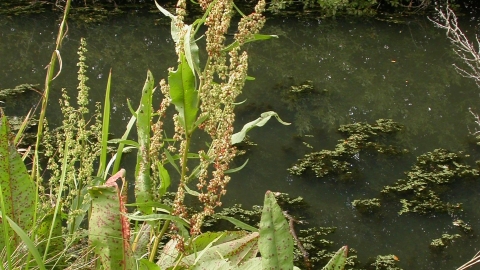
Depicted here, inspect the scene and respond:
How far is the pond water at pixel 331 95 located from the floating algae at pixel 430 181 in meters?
0.07

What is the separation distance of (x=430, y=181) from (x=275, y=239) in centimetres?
285

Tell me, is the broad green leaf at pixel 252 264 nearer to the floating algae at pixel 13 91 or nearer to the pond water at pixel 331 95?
the pond water at pixel 331 95

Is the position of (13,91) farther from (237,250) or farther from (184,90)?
(184,90)

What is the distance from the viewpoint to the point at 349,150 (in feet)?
12.7

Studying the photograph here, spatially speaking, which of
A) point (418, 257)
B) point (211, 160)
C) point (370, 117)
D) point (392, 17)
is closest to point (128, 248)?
point (211, 160)

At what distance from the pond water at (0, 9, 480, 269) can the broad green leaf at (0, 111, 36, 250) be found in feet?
6.50

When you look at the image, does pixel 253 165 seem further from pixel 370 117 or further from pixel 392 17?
pixel 392 17

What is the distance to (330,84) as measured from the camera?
514 cm

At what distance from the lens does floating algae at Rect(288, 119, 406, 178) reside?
11.9ft

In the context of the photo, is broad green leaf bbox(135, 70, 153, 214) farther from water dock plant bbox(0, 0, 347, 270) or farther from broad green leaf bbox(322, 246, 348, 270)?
broad green leaf bbox(322, 246, 348, 270)

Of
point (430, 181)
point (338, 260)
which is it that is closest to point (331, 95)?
point (430, 181)

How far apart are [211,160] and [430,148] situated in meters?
3.26

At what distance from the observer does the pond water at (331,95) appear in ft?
10.5

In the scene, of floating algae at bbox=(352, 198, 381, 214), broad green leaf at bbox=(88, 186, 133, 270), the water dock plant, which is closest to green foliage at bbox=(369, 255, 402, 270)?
floating algae at bbox=(352, 198, 381, 214)
